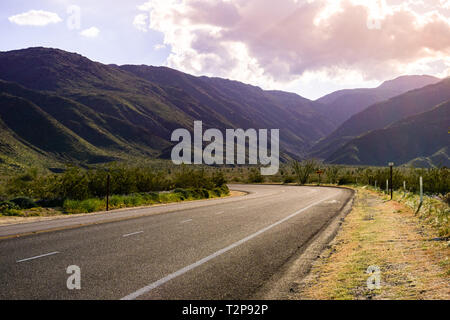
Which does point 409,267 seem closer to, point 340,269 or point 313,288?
point 340,269

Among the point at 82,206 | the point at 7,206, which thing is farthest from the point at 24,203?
the point at 82,206

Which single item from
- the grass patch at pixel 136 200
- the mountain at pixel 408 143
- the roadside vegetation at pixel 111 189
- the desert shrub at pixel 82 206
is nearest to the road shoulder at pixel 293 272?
the roadside vegetation at pixel 111 189

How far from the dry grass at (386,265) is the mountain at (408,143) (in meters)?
163

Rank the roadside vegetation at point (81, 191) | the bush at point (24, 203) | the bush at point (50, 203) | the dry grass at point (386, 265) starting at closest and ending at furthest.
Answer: the dry grass at point (386, 265)
the bush at point (24, 203)
the roadside vegetation at point (81, 191)
the bush at point (50, 203)

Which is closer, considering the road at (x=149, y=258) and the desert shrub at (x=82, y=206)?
the road at (x=149, y=258)

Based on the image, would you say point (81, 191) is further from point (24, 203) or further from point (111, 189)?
point (24, 203)

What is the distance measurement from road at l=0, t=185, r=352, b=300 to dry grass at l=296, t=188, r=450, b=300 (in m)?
0.92

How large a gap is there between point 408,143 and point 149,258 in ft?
627

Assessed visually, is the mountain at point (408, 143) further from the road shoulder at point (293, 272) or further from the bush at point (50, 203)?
the road shoulder at point (293, 272)

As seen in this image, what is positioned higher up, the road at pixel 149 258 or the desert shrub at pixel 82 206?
the road at pixel 149 258

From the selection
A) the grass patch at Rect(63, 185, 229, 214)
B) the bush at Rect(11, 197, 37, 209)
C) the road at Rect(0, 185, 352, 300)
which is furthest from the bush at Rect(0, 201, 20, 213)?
the road at Rect(0, 185, 352, 300)

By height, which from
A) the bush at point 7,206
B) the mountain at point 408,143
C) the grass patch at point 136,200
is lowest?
the grass patch at point 136,200

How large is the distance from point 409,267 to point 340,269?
3.79 ft

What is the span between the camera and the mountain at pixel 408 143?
549ft
